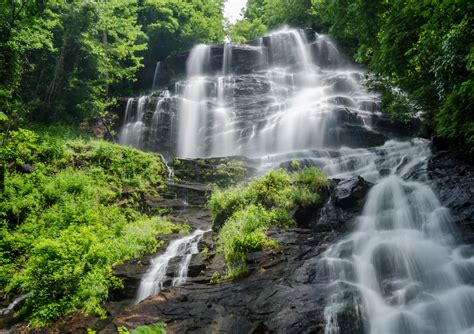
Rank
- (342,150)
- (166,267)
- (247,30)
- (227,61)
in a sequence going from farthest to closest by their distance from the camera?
(247,30) < (227,61) < (342,150) < (166,267)

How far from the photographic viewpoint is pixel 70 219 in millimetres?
10898

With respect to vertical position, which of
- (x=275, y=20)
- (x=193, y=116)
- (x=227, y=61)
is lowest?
(x=193, y=116)

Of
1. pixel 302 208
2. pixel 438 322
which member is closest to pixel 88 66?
pixel 302 208

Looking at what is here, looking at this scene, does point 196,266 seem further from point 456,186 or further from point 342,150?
point 342,150

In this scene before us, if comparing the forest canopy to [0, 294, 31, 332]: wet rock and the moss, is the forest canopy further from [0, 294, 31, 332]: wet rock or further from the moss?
[0, 294, 31, 332]: wet rock

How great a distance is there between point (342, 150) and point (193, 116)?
10.8 m

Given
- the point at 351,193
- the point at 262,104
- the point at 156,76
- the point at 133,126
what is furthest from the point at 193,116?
the point at 351,193

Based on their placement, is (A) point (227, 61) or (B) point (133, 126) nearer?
(B) point (133, 126)

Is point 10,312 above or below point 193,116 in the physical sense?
below

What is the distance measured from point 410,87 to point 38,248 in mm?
12599

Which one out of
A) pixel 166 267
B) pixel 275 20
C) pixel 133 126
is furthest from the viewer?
pixel 275 20

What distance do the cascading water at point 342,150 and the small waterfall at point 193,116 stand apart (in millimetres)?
79

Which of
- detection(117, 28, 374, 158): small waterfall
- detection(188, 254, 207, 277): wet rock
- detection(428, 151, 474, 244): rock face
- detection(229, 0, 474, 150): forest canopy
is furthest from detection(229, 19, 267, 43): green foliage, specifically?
detection(188, 254, 207, 277): wet rock

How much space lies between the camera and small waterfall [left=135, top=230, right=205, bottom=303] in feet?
25.8
